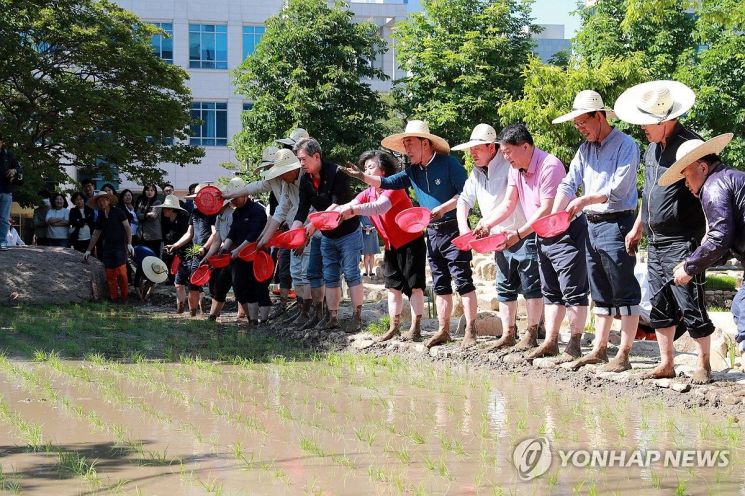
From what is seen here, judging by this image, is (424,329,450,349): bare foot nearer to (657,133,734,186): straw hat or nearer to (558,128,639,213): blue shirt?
(558,128,639,213): blue shirt

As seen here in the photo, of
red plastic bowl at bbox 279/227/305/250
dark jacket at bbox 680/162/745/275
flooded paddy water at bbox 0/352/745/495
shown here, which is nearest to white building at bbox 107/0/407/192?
red plastic bowl at bbox 279/227/305/250

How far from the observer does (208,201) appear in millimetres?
12055

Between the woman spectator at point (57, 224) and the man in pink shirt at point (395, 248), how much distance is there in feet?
31.0

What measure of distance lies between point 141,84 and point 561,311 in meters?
15.4

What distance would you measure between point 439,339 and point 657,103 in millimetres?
3219

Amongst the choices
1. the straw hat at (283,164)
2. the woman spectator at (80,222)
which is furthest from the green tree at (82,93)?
the straw hat at (283,164)

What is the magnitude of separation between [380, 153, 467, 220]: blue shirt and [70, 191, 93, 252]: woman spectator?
369 inches

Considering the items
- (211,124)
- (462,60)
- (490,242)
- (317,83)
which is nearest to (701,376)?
(490,242)

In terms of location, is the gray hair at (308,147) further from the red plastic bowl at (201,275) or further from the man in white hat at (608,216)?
the man in white hat at (608,216)

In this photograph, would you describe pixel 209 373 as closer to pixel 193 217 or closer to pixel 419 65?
pixel 193 217

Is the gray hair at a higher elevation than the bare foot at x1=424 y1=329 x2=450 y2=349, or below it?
higher

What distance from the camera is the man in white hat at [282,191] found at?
1054 cm

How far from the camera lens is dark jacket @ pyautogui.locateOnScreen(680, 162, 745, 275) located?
568cm

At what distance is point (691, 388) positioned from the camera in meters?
6.49
